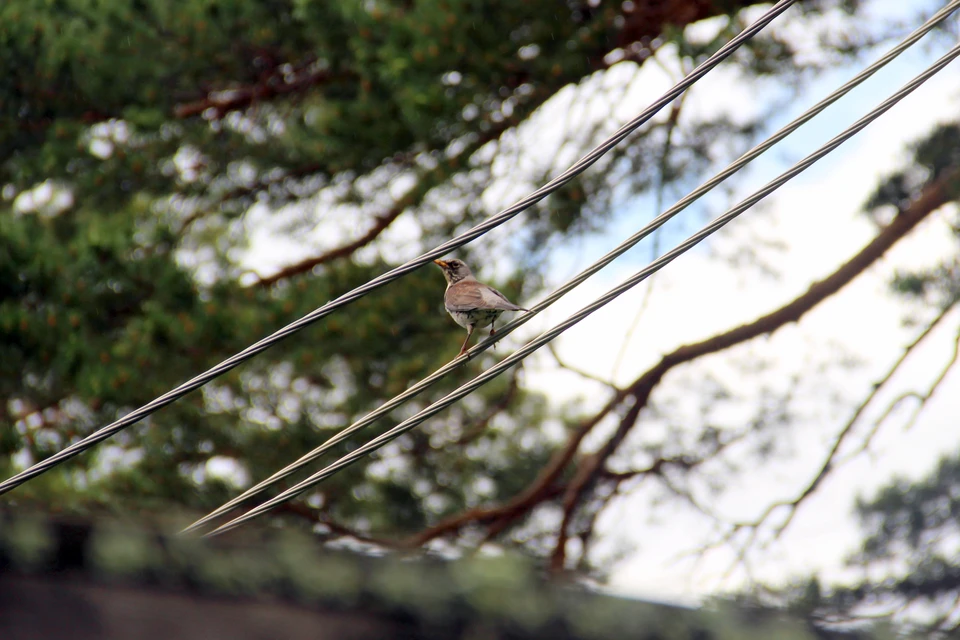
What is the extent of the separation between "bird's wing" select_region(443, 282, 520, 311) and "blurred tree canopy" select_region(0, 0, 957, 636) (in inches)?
95.5

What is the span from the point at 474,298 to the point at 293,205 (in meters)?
4.62

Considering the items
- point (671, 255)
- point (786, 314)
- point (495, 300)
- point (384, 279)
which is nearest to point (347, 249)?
point (786, 314)

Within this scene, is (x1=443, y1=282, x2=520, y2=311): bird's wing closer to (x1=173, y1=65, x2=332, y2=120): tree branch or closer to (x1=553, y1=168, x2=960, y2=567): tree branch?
(x1=553, y1=168, x2=960, y2=567): tree branch

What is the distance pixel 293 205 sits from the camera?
8.30 meters

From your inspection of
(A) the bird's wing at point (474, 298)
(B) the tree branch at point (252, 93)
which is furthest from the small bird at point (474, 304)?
(B) the tree branch at point (252, 93)

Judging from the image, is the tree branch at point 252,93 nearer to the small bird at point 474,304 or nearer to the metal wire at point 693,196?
the small bird at point 474,304

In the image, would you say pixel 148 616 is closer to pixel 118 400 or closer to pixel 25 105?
pixel 118 400

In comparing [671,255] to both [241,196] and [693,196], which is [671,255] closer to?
[693,196]

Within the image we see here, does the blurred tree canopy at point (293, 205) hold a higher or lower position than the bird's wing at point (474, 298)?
higher

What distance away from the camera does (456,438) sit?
8719mm

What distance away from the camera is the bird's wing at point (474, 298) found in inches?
153

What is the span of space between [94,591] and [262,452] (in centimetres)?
410

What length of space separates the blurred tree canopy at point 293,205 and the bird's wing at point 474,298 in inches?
95.5

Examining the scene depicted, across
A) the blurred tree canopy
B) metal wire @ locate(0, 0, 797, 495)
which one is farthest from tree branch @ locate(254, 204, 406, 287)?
metal wire @ locate(0, 0, 797, 495)
